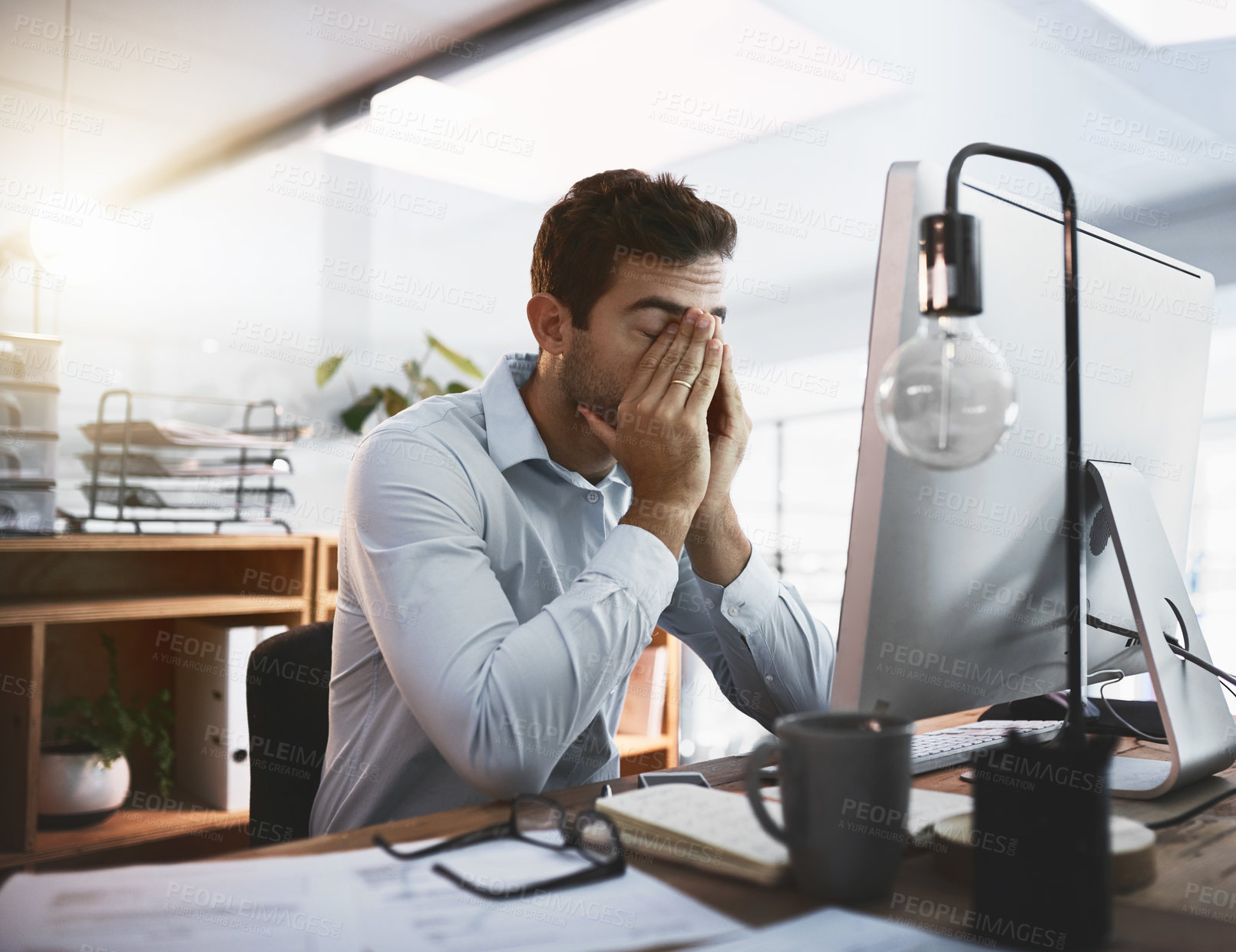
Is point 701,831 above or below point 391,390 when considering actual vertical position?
below

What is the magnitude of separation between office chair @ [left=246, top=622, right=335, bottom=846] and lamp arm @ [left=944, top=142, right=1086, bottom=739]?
83cm

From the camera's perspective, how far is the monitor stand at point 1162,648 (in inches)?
29.6

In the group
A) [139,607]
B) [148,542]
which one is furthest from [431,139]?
[139,607]

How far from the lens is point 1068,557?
2.25ft

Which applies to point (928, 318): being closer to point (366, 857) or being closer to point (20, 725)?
point (366, 857)

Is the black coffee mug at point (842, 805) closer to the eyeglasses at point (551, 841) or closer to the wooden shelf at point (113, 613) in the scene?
the eyeglasses at point (551, 841)

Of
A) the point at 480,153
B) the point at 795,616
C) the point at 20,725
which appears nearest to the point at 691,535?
the point at 795,616

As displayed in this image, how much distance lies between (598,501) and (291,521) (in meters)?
1.70

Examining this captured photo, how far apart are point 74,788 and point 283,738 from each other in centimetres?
103

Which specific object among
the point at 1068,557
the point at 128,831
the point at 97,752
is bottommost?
the point at 128,831

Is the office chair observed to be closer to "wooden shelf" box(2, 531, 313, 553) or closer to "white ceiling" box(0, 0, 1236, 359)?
"wooden shelf" box(2, 531, 313, 553)

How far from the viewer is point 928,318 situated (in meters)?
0.62

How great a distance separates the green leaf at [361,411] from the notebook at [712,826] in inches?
92.7

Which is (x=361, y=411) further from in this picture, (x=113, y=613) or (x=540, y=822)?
(x=540, y=822)
